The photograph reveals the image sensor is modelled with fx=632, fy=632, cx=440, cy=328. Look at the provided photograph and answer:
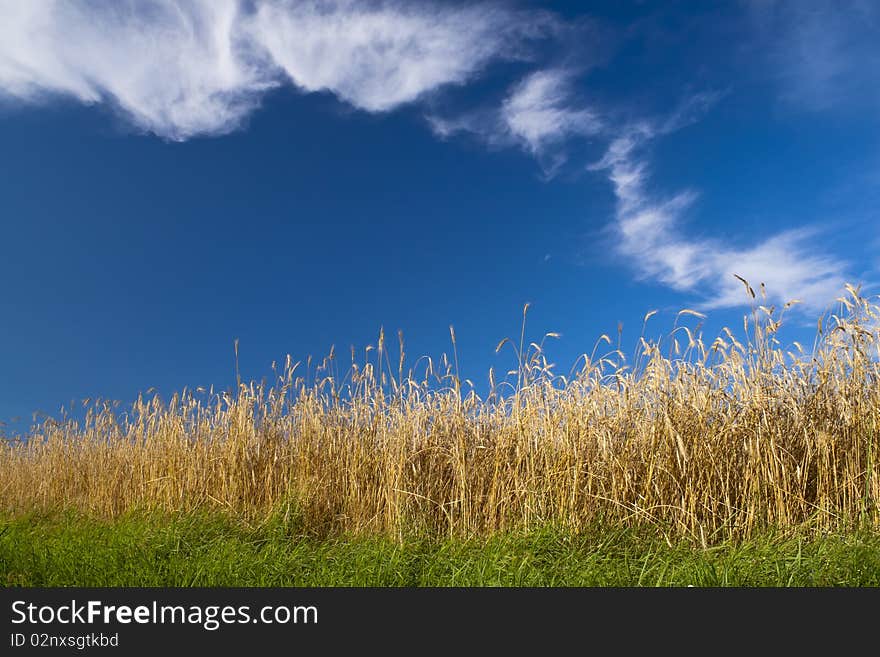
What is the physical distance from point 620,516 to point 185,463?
16.5ft

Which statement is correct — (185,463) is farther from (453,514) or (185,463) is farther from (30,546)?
(453,514)

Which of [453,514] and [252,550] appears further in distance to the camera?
[453,514]

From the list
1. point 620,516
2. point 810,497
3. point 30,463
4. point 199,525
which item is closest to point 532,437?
point 620,516

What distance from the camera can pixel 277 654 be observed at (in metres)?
3.09

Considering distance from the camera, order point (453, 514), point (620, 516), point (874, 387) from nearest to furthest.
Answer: point (620, 516) → point (874, 387) → point (453, 514)

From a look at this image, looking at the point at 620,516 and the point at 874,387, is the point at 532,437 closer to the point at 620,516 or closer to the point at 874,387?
the point at 620,516

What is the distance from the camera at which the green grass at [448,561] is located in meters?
3.75

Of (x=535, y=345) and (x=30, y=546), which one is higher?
(x=535, y=345)

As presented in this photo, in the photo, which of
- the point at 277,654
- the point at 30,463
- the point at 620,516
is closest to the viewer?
the point at 277,654

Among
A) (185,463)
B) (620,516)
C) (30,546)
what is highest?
(185,463)

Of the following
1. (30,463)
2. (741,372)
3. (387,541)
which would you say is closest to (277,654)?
(387,541)

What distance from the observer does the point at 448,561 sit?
4285mm

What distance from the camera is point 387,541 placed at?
4.98m

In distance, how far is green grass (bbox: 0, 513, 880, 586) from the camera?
3.75 metres
